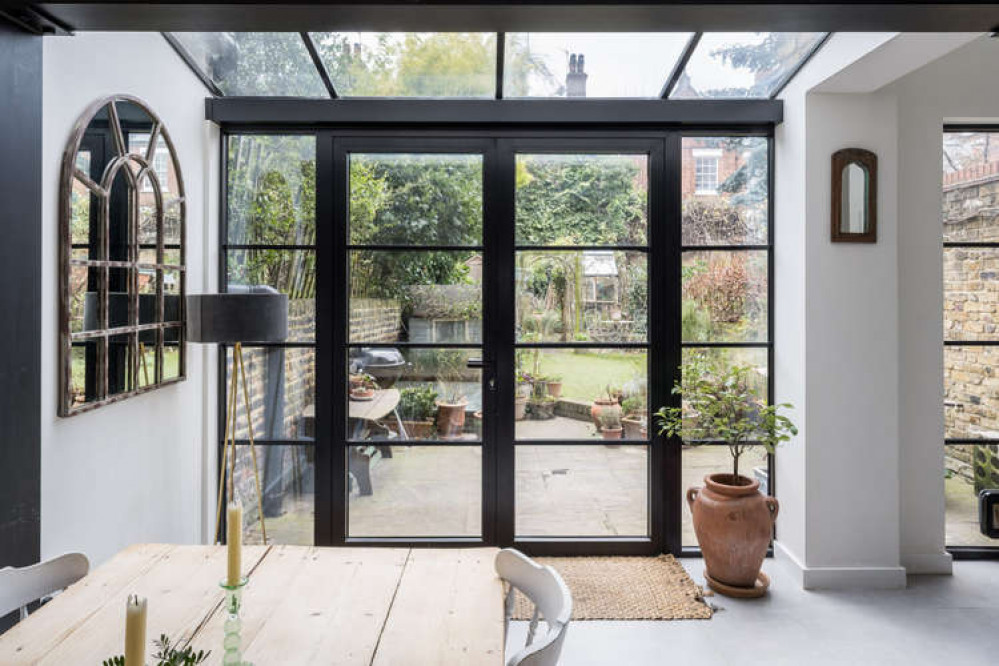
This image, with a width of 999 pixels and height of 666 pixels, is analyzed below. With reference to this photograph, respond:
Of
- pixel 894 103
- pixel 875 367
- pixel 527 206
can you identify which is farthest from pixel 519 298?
pixel 894 103

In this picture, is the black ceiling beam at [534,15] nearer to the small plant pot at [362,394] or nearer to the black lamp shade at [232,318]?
the black lamp shade at [232,318]

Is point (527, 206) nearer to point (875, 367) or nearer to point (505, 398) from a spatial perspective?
point (505, 398)

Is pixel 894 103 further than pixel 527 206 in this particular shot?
No

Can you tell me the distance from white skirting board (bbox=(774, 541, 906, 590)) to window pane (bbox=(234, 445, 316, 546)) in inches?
103

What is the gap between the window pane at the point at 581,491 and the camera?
136 inches

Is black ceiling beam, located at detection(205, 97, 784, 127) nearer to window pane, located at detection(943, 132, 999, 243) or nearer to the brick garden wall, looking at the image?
window pane, located at detection(943, 132, 999, 243)

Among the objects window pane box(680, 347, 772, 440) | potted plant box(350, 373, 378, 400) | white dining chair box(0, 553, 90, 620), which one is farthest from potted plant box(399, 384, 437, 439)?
white dining chair box(0, 553, 90, 620)

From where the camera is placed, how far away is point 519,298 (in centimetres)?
344

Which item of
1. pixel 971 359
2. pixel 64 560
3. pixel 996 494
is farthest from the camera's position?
pixel 971 359

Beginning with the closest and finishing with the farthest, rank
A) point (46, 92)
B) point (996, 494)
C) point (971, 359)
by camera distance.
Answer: point (46, 92) → point (996, 494) → point (971, 359)

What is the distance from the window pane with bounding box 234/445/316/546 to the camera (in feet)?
11.1

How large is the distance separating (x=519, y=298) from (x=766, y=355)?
1417 millimetres

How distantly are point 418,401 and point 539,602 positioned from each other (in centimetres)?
199

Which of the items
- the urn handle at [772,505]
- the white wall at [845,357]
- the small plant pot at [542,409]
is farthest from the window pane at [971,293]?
the small plant pot at [542,409]
